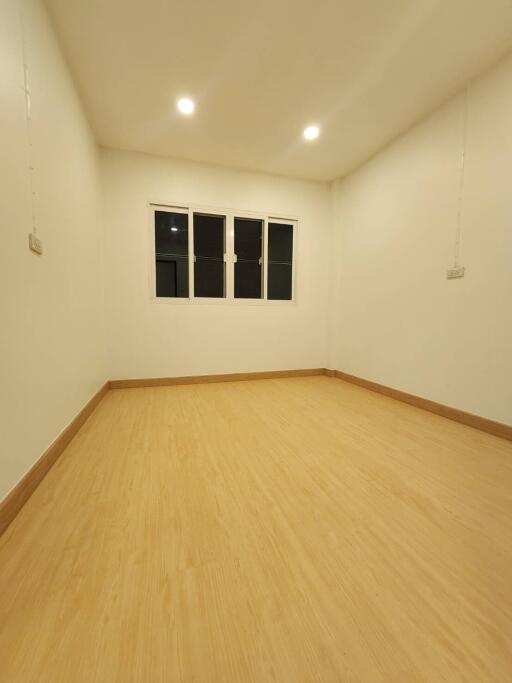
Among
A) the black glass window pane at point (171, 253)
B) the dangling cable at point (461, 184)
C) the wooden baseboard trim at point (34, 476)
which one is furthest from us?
the black glass window pane at point (171, 253)

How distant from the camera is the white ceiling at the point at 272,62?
1807mm

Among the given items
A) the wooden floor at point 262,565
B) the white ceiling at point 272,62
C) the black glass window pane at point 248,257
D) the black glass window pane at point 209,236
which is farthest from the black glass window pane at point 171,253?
the wooden floor at point 262,565

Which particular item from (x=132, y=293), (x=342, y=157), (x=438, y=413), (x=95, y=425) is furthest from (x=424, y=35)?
(x=95, y=425)

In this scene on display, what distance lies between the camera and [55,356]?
182cm

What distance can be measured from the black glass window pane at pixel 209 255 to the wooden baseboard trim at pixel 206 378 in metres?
1.11

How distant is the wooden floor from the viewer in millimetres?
736

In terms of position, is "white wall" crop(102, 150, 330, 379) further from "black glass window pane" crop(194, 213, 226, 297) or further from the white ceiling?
the white ceiling

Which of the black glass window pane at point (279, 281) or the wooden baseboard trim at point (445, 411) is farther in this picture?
the black glass window pane at point (279, 281)

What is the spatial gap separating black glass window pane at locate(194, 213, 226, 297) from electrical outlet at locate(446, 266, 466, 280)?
2.52 meters

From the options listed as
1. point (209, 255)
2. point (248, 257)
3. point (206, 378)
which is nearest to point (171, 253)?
point (209, 255)

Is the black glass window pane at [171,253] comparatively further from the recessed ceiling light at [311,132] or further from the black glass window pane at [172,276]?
the recessed ceiling light at [311,132]

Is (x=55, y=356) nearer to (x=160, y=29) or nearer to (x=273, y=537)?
(x=273, y=537)

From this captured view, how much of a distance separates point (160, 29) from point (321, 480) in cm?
306

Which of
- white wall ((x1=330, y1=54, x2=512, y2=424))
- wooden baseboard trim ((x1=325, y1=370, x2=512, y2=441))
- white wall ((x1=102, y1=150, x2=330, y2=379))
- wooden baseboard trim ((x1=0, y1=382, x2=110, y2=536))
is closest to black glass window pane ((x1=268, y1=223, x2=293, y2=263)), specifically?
white wall ((x1=102, y1=150, x2=330, y2=379))
